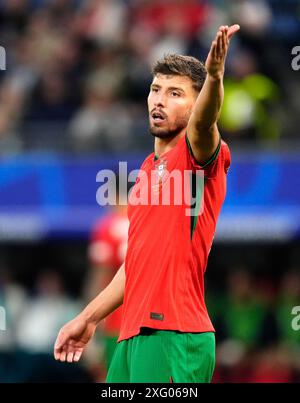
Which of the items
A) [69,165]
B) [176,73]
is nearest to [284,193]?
[69,165]

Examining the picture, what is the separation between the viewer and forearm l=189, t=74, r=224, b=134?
4398 millimetres

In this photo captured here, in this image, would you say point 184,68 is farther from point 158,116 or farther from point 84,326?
point 84,326

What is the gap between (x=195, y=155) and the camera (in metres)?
4.62

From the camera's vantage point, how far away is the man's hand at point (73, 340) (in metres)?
4.92

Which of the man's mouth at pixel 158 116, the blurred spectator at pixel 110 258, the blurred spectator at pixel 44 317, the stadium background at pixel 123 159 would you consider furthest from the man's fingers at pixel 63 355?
the blurred spectator at pixel 44 317

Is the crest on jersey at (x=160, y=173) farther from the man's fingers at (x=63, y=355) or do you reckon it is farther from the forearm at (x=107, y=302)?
the man's fingers at (x=63, y=355)

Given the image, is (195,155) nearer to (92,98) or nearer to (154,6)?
(92,98)

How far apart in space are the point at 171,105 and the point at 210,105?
36cm

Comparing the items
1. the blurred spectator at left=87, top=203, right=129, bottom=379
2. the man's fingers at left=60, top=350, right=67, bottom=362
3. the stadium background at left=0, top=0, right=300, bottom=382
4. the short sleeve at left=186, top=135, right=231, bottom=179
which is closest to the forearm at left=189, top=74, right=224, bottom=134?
the short sleeve at left=186, top=135, right=231, bottom=179

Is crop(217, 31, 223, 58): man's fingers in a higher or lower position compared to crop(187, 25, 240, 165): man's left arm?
higher

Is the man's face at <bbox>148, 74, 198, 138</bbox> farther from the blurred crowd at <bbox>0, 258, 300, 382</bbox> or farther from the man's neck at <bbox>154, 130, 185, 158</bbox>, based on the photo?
the blurred crowd at <bbox>0, 258, 300, 382</bbox>

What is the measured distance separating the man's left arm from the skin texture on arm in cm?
80

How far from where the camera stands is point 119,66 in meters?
12.4
